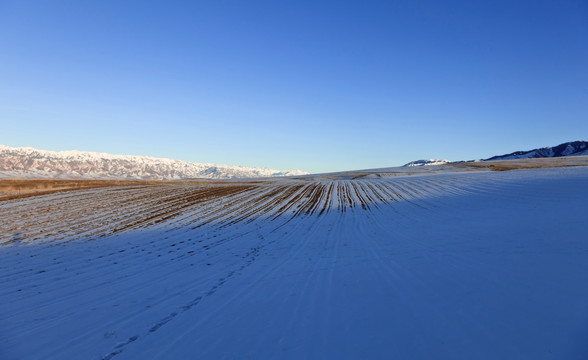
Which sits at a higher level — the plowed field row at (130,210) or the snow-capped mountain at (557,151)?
the snow-capped mountain at (557,151)

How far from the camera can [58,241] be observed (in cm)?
1261

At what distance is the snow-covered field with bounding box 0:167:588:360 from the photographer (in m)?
4.07

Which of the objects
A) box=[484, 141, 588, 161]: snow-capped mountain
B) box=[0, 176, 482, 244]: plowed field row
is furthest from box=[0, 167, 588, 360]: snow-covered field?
box=[484, 141, 588, 161]: snow-capped mountain

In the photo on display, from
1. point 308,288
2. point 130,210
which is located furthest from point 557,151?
point 308,288

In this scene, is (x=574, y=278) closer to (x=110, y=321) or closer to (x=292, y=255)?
(x=292, y=255)

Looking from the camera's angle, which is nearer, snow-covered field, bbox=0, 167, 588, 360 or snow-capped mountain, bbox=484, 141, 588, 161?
snow-covered field, bbox=0, 167, 588, 360

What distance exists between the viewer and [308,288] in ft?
21.4

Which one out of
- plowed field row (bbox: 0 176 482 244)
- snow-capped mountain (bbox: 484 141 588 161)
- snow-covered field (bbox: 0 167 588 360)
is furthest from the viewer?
snow-capped mountain (bbox: 484 141 588 161)

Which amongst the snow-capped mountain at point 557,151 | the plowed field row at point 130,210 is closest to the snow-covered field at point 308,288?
the plowed field row at point 130,210

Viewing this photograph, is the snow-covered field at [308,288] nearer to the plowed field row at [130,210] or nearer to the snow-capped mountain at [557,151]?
the plowed field row at [130,210]

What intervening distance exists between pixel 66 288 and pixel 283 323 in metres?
6.18

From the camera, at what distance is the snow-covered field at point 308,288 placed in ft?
13.4

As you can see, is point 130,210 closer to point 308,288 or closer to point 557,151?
point 308,288

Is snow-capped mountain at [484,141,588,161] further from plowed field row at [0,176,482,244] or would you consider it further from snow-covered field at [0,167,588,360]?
snow-covered field at [0,167,588,360]
